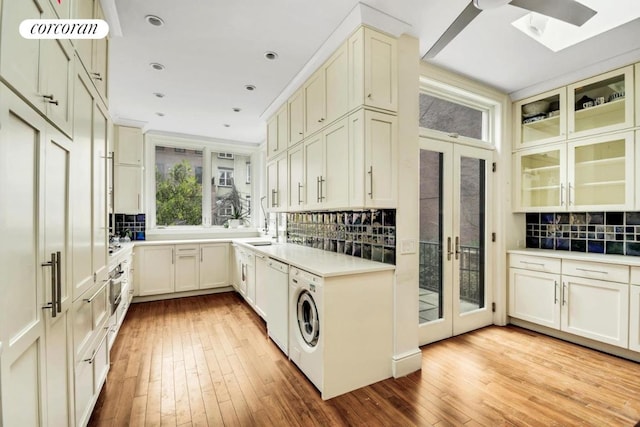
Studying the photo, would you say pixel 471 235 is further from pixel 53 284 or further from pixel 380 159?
pixel 53 284

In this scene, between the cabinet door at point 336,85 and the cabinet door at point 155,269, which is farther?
the cabinet door at point 155,269

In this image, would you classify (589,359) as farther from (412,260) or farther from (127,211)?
(127,211)

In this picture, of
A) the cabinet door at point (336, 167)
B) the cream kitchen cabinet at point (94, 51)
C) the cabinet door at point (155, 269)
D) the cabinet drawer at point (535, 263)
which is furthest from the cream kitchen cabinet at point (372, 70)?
the cabinet door at point (155, 269)

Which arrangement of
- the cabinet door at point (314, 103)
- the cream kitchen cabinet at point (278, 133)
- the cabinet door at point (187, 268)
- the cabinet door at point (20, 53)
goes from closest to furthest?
the cabinet door at point (20, 53) → the cabinet door at point (314, 103) → the cream kitchen cabinet at point (278, 133) → the cabinet door at point (187, 268)

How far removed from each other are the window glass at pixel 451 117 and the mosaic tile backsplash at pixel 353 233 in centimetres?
116

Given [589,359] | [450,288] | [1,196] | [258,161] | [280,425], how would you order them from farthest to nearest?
[258,161] < [450,288] < [589,359] < [280,425] < [1,196]

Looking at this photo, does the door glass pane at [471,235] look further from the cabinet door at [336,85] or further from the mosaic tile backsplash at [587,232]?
the cabinet door at [336,85]

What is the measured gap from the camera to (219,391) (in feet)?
7.02

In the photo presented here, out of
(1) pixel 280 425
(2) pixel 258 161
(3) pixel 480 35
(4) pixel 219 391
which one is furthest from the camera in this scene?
(2) pixel 258 161

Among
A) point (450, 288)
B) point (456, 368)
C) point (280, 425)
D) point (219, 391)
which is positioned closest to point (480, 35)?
point (450, 288)

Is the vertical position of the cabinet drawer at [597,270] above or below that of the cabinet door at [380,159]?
below

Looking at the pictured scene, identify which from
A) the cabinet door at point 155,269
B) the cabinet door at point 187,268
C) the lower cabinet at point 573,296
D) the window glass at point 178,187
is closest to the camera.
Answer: the lower cabinet at point 573,296

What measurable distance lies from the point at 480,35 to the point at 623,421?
2.89 m

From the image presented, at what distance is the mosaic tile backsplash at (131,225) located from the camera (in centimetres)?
463
